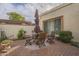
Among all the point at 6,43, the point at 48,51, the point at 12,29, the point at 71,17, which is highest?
the point at 71,17

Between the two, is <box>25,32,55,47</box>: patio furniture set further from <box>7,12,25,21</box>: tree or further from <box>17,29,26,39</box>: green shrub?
<box>7,12,25,21</box>: tree

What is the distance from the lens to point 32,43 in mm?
3354

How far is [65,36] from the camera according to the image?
11.0 ft

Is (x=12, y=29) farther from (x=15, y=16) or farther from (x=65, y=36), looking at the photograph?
(x=65, y=36)

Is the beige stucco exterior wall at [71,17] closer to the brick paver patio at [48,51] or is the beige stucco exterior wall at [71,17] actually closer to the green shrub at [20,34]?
the brick paver patio at [48,51]

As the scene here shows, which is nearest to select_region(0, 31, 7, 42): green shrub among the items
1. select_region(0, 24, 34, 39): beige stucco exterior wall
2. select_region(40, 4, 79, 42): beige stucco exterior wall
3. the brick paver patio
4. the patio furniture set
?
select_region(0, 24, 34, 39): beige stucco exterior wall

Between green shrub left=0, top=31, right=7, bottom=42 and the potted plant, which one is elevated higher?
green shrub left=0, top=31, right=7, bottom=42

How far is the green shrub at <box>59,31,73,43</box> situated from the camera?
3.32 meters

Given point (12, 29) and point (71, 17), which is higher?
point (71, 17)

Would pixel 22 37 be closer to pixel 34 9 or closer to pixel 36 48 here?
pixel 36 48

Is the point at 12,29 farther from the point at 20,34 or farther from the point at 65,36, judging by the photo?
the point at 65,36

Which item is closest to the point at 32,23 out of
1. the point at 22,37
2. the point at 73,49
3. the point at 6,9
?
the point at 22,37

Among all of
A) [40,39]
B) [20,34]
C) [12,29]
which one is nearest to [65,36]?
[40,39]

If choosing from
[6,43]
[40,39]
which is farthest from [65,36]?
[6,43]
